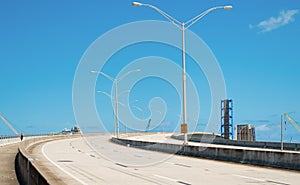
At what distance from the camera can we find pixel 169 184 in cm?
1628

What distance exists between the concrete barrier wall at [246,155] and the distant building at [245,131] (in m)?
31.9

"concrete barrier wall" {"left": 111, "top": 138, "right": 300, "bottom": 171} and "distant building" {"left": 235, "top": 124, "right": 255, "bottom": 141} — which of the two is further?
"distant building" {"left": 235, "top": 124, "right": 255, "bottom": 141}

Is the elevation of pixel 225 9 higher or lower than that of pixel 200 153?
higher

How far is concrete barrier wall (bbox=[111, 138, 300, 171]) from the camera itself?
23.6 meters

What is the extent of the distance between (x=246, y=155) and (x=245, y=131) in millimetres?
44639

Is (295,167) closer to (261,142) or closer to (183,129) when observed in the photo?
(183,129)

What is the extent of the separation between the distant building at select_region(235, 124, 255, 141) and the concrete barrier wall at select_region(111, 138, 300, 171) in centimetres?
3195

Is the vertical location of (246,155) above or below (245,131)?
below

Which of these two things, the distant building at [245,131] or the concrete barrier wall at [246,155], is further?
the distant building at [245,131]

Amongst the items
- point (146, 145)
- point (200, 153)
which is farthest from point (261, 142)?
point (200, 153)

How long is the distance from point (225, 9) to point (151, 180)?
19.2m

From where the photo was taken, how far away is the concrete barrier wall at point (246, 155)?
23631 millimetres

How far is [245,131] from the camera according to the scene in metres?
71.5

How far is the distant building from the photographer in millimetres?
70938
